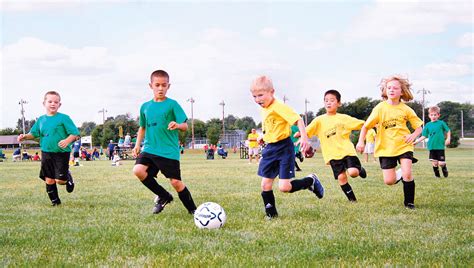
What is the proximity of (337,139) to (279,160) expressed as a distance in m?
2.31

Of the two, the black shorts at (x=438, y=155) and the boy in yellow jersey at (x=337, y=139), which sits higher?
the boy in yellow jersey at (x=337, y=139)

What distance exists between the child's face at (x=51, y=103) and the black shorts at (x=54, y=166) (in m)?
0.76

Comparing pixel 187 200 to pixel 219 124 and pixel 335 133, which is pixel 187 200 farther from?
pixel 219 124

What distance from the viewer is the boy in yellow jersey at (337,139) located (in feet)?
27.3

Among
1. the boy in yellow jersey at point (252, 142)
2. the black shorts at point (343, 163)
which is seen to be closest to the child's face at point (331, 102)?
the black shorts at point (343, 163)

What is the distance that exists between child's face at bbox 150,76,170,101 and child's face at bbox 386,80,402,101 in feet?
11.6

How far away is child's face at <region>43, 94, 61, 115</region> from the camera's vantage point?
8445 mm

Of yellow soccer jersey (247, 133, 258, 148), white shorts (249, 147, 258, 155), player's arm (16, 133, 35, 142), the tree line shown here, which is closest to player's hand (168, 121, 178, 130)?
player's arm (16, 133, 35, 142)

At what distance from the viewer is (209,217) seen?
5.72 m

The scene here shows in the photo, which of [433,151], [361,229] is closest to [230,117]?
[433,151]

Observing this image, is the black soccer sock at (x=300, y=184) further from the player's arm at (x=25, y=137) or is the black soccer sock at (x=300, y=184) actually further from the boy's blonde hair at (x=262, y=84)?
the player's arm at (x=25, y=137)

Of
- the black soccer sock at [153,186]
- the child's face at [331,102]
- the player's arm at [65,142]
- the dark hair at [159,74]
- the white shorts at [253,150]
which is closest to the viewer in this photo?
the dark hair at [159,74]

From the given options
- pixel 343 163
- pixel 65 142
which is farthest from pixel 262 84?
pixel 65 142

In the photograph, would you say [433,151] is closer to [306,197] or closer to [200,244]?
[306,197]
